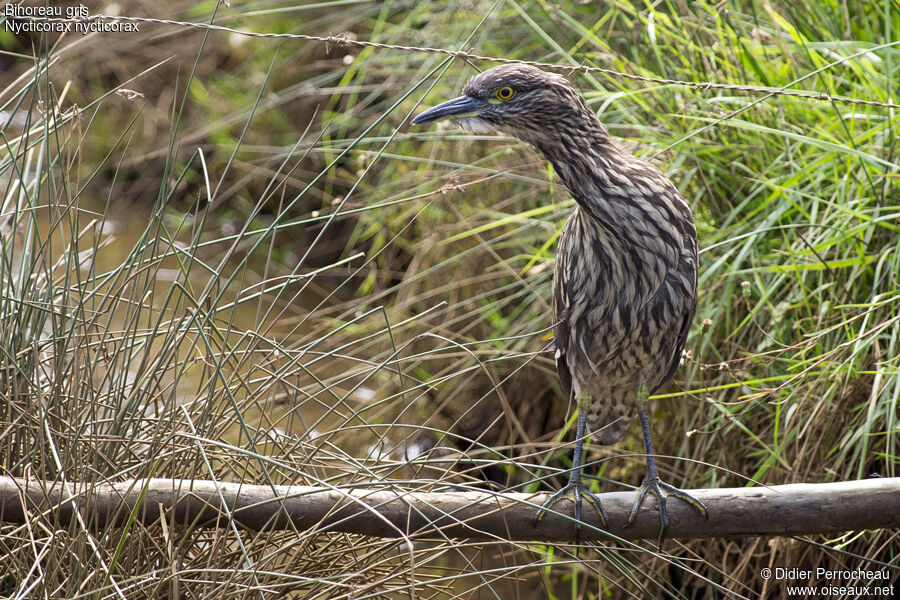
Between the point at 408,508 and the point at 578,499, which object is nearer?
the point at 408,508

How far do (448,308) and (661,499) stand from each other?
5.29 feet

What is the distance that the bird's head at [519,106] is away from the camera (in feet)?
7.88

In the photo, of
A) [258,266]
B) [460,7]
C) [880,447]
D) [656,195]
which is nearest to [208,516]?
[656,195]

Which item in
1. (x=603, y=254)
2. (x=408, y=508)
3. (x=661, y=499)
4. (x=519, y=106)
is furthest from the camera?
(x=603, y=254)

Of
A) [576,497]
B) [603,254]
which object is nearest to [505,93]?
[603,254]

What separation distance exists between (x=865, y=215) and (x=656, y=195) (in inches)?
36.7

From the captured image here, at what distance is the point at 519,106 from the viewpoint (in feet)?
7.94

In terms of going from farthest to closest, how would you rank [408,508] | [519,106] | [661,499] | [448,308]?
[448,308] → [519,106] → [661,499] → [408,508]

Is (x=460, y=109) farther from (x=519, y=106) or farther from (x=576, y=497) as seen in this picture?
(x=576, y=497)

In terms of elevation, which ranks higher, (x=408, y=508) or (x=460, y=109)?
(x=460, y=109)

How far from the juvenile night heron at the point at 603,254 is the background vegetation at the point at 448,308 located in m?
0.19

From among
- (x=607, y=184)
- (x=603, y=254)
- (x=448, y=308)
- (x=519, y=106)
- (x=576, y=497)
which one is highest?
(x=519, y=106)

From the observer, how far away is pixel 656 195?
254cm

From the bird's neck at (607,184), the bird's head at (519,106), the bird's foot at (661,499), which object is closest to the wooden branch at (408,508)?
the bird's foot at (661,499)
